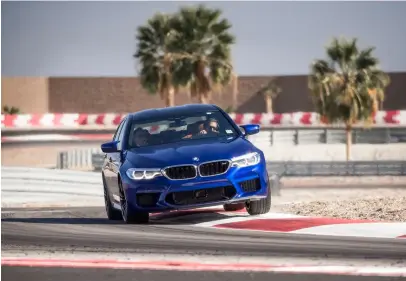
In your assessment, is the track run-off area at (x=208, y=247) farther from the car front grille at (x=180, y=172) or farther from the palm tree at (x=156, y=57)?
the palm tree at (x=156, y=57)

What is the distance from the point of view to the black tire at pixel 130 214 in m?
12.3

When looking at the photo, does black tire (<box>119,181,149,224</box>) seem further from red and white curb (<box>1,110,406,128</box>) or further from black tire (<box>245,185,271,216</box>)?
red and white curb (<box>1,110,406,128</box>)

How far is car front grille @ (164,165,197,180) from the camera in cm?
1188

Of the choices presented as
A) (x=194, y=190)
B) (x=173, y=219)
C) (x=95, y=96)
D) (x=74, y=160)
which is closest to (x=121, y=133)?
(x=173, y=219)

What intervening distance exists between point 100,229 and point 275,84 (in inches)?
2792

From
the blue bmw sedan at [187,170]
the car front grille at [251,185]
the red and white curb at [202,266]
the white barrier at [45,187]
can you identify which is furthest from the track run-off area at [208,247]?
the white barrier at [45,187]

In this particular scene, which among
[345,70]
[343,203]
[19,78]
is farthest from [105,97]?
[343,203]

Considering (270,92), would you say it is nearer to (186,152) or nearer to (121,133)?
(121,133)

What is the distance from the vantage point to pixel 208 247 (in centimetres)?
1014

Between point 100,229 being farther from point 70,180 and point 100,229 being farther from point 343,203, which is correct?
point 70,180

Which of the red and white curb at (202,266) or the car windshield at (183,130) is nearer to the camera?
the red and white curb at (202,266)

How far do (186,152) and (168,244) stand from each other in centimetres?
175

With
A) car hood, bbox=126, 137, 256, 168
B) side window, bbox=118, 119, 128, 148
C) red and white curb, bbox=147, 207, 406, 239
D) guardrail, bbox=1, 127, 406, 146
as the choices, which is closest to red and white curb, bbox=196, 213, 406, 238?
red and white curb, bbox=147, 207, 406, 239

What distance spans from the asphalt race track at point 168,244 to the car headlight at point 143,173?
1.81 ft
